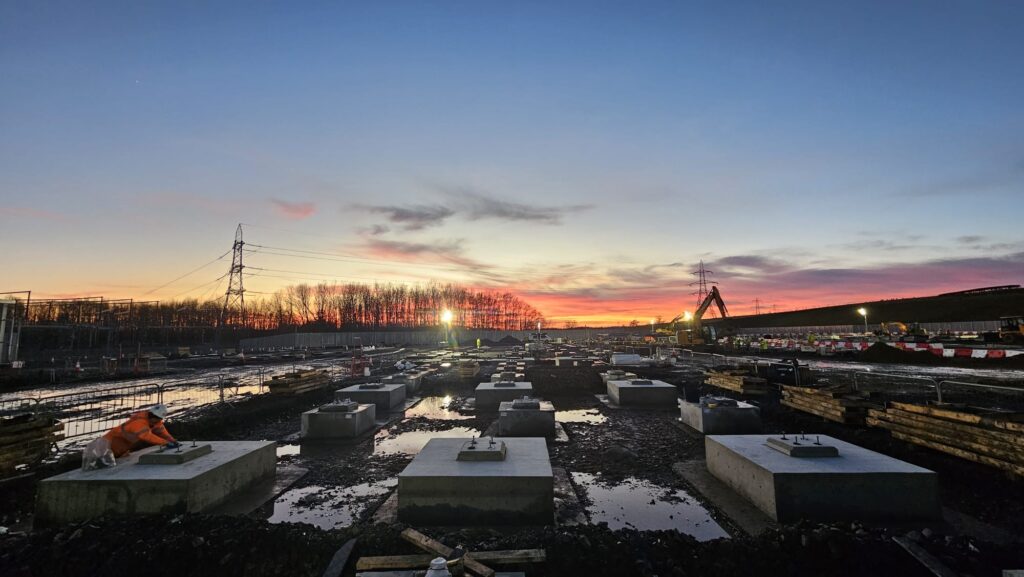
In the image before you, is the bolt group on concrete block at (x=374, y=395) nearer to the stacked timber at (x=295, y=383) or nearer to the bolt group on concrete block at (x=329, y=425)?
the bolt group on concrete block at (x=329, y=425)

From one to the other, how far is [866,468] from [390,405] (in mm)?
13800

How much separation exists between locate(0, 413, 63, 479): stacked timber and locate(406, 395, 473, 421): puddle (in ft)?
28.6

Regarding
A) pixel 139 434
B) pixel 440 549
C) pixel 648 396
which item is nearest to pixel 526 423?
pixel 648 396

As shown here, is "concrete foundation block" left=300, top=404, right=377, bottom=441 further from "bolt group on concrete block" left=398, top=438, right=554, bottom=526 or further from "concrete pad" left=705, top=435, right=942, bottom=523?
"concrete pad" left=705, top=435, right=942, bottom=523

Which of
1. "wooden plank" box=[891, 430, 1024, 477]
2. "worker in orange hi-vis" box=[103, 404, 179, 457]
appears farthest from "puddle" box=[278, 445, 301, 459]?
"wooden plank" box=[891, 430, 1024, 477]

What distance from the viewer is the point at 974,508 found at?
23.0 feet

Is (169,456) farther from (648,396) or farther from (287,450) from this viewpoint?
(648,396)

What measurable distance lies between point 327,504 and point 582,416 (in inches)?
370

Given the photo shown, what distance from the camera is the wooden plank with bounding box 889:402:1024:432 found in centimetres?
812

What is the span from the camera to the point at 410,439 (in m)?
12.2

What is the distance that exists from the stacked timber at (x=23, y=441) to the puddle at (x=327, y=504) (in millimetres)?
5922

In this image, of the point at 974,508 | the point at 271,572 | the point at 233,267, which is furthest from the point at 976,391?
the point at 233,267

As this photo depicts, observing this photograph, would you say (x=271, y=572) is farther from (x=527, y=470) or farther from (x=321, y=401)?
(x=321, y=401)

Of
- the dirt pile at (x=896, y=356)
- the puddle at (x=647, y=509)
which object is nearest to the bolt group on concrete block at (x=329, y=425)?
the puddle at (x=647, y=509)
